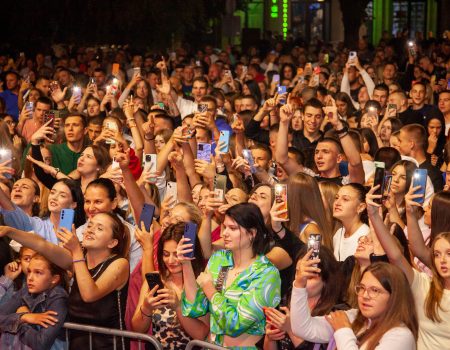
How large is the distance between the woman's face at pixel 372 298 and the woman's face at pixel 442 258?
0.50 m

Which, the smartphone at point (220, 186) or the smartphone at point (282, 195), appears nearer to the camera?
the smartphone at point (282, 195)

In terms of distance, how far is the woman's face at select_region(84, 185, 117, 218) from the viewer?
8102 millimetres

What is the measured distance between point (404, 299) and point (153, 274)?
1.43 meters

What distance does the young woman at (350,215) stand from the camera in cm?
774


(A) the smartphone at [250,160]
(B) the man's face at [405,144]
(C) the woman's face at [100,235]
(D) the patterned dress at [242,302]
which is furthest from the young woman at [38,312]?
(B) the man's face at [405,144]

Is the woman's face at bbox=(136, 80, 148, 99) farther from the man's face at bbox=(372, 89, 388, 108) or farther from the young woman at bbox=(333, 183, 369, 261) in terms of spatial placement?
the young woman at bbox=(333, 183, 369, 261)

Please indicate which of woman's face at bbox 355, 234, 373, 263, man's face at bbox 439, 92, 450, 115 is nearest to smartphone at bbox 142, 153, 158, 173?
woman's face at bbox 355, 234, 373, 263

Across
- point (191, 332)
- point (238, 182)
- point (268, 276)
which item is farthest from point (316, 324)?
point (238, 182)

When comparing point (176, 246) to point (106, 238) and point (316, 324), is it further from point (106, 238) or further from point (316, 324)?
point (316, 324)

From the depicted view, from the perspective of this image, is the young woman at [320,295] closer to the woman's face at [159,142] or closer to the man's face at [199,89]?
the woman's face at [159,142]

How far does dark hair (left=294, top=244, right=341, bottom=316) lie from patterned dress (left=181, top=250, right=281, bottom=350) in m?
0.24

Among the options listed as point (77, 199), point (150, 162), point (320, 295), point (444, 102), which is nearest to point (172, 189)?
point (150, 162)

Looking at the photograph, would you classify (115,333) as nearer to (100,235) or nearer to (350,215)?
(100,235)

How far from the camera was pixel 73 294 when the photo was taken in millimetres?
7031
